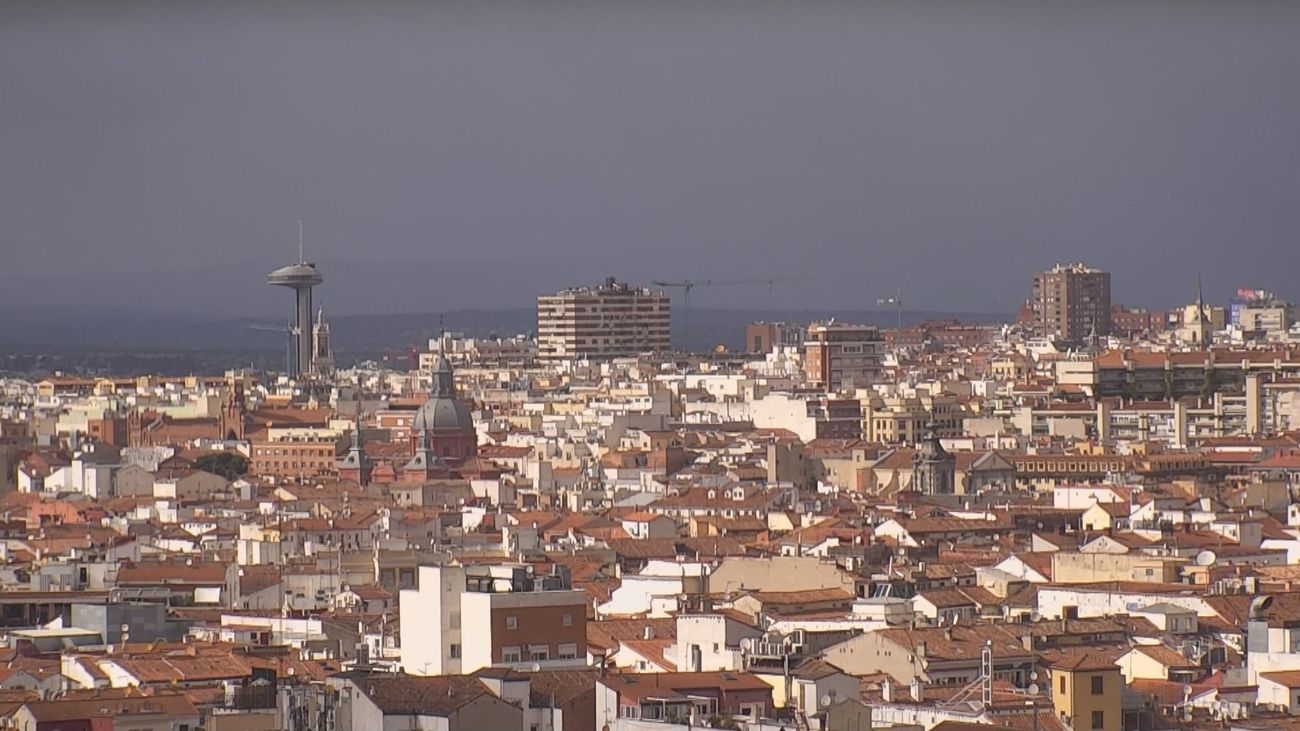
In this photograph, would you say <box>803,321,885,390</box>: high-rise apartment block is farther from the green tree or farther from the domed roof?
the green tree

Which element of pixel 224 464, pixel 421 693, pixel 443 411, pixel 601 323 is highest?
pixel 601 323

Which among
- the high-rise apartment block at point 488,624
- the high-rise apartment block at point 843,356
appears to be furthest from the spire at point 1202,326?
the high-rise apartment block at point 488,624

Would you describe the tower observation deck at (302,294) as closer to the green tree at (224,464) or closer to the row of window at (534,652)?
the green tree at (224,464)

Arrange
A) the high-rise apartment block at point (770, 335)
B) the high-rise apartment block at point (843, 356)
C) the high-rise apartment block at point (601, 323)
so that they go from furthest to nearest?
the high-rise apartment block at point (770, 335)
the high-rise apartment block at point (601, 323)
the high-rise apartment block at point (843, 356)

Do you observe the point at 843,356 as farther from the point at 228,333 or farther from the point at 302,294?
the point at 228,333

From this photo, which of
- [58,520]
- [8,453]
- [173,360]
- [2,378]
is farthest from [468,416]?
[173,360]

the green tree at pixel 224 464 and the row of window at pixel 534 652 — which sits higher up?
the row of window at pixel 534 652

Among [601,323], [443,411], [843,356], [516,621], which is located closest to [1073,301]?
[601,323]
